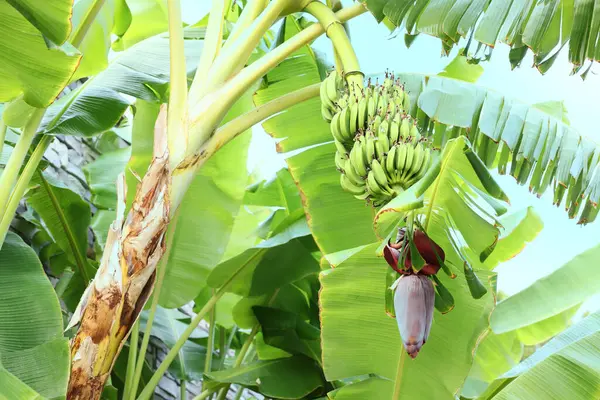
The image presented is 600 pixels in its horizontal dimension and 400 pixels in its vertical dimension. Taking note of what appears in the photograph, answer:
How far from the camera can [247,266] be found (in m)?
2.12

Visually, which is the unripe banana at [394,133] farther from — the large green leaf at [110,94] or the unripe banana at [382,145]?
the large green leaf at [110,94]

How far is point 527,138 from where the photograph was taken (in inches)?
69.5

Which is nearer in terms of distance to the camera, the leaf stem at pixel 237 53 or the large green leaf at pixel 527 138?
the leaf stem at pixel 237 53

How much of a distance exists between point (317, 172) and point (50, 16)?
0.86m

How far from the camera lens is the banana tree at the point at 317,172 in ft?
3.93

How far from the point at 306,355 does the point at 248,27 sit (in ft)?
3.83

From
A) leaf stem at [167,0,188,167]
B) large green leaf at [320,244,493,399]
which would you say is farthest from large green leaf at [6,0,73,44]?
large green leaf at [320,244,493,399]

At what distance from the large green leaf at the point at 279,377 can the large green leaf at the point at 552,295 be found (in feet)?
2.39

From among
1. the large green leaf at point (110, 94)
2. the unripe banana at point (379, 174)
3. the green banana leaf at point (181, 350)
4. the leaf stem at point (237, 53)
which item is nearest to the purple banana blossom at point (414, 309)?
the unripe banana at point (379, 174)

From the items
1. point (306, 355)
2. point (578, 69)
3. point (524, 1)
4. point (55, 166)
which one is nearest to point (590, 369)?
point (578, 69)

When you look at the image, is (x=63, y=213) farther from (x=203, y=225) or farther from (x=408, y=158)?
(x=408, y=158)

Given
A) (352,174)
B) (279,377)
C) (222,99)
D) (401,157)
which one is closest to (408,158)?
(401,157)

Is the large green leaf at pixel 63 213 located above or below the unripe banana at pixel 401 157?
below

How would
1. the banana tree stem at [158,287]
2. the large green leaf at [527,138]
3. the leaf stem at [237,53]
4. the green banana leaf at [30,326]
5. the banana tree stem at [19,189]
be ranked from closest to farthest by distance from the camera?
the green banana leaf at [30,326], the leaf stem at [237,53], the banana tree stem at [19,189], the large green leaf at [527,138], the banana tree stem at [158,287]
